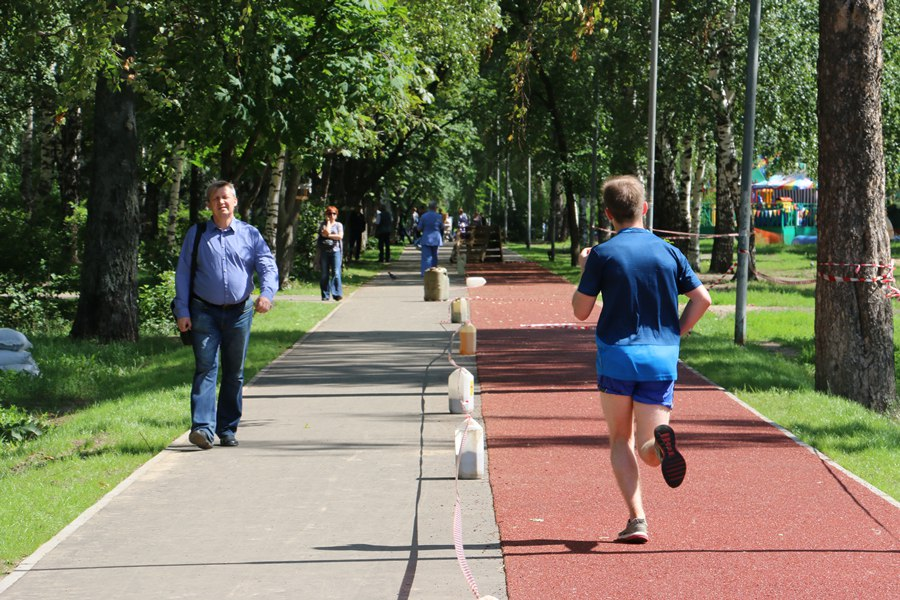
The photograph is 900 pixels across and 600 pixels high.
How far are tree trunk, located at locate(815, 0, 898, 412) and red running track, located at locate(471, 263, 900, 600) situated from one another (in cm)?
148

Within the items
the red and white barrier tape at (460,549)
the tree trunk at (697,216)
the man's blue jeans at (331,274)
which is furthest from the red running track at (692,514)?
the tree trunk at (697,216)

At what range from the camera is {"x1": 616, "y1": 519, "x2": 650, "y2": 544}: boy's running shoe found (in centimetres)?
654

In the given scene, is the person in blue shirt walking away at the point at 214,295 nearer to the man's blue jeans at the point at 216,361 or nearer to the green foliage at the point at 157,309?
the man's blue jeans at the point at 216,361

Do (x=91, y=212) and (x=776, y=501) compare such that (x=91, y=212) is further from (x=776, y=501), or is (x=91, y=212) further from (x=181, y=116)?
(x=776, y=501)

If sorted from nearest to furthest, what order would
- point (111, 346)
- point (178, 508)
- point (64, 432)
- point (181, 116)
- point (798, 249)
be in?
point (178, 508)
point (64, 432)
point (111, 346)
point (181, 116)
point (798, 249)

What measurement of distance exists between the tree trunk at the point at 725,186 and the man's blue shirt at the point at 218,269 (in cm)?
2350

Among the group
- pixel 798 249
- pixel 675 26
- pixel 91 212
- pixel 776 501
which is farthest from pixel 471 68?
pixel 776 501

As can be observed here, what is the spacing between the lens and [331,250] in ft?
82.1

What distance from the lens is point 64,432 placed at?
10750mm

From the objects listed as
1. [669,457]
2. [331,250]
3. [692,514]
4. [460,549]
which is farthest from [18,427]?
[331,250]

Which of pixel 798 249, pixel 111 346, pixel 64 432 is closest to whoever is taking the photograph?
pixel 64 432

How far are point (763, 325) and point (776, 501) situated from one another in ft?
43.3

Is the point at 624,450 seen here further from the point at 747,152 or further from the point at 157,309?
the point at 157,309

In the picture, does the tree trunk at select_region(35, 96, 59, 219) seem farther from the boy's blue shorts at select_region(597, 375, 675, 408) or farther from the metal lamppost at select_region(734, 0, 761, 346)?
the boy's blue shorts at select_region(597, 375, 675, 408)
